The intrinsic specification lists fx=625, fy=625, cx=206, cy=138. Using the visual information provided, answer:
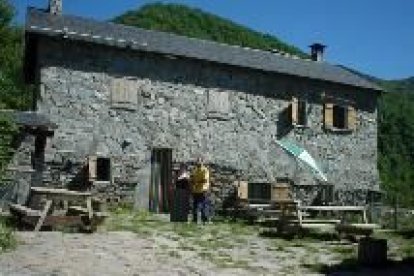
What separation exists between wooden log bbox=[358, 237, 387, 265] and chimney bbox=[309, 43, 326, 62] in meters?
20.5

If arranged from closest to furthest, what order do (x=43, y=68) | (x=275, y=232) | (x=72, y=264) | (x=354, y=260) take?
(x=72, y=264), (x=354, y=260), (x=275, y=232), (x=43, y=68)

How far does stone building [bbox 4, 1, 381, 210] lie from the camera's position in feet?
66.6

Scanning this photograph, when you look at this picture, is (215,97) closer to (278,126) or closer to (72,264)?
(278,126)

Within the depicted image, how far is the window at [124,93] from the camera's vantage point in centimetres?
2106

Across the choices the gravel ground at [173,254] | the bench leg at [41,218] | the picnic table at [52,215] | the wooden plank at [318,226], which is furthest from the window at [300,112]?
the bench leg at [41,218]

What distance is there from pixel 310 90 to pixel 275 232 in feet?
34.6

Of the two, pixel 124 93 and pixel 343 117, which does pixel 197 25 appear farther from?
pixel 124 93

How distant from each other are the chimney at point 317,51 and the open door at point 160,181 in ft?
38.2

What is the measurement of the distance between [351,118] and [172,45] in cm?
812

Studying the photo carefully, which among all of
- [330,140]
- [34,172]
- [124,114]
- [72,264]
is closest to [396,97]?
[330,140]

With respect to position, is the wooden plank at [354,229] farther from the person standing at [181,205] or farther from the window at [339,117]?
the window at [339,117]

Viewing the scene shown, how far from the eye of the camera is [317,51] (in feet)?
100

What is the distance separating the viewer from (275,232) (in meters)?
15.6

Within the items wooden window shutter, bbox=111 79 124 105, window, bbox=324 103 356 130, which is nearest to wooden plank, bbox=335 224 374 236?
wooden window shutter, bbox=111 79 124 105
